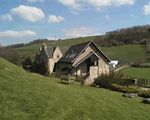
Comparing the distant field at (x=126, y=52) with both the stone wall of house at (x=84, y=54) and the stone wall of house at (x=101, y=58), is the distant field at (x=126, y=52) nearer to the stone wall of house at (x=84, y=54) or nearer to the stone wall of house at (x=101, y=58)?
the stone wall of house at (x=101, y=58)

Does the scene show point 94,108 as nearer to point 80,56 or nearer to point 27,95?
point 27,95

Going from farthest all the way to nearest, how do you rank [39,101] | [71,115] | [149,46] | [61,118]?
[149,46]
[39,101]
[71,115]
[61,118]

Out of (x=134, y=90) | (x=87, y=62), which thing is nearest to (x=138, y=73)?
(x=87, y=62)

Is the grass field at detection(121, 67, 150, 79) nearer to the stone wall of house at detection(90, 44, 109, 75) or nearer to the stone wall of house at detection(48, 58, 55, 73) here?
the stone wall of house at detection(90, 44, 109, 75)

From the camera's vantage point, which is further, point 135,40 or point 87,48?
point 135,40

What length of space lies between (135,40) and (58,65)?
9495 centimetres

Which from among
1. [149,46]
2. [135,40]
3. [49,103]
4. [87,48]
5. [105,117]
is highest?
[135,40]

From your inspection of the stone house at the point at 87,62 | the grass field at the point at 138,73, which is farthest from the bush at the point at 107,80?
the grass field at the point at 138,73

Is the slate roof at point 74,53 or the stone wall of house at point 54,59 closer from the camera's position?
the slate roof at point 74,53

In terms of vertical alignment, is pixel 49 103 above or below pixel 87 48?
below

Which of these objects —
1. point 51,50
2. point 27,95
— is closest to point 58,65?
point 51,50

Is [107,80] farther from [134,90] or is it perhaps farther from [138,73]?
[138,73]

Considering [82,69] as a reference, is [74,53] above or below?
above

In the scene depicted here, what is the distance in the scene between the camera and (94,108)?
9742 mm
